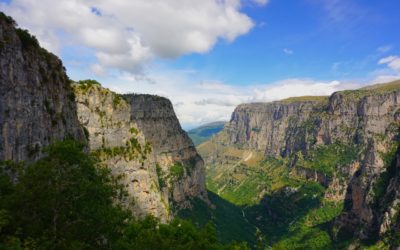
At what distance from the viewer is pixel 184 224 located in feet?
192

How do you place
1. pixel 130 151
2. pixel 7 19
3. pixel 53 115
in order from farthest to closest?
pixel 130 151
pixel 53 115
pixel 7 19

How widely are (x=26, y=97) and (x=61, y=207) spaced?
2692 cm

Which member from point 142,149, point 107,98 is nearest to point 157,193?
point 142,149

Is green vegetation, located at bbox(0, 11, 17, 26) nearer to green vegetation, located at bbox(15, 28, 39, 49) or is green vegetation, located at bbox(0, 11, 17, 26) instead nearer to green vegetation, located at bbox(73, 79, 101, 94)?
green vegetation, located at bbox(15, 28, 39, 49)

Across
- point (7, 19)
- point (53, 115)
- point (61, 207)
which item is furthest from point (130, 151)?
point (61, 207)

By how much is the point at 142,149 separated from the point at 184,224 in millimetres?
79184

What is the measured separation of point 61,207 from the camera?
37.5m

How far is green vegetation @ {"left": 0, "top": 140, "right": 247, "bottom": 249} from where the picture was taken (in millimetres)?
34875

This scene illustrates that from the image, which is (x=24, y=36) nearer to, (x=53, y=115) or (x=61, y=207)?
(x=53, y=115)

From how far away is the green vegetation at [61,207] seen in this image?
34.9 meters

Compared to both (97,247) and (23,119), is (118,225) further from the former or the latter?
(23,119)

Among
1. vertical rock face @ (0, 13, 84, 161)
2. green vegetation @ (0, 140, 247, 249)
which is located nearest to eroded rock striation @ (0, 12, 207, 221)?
vertical rock face @ (0, 13, 84, 161)

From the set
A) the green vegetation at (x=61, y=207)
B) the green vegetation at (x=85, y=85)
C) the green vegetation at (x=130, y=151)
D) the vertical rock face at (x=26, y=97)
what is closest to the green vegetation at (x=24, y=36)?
the vertical rock face at (x=26, y=97)

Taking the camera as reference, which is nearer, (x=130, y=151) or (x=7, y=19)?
(x=7, y=19)
